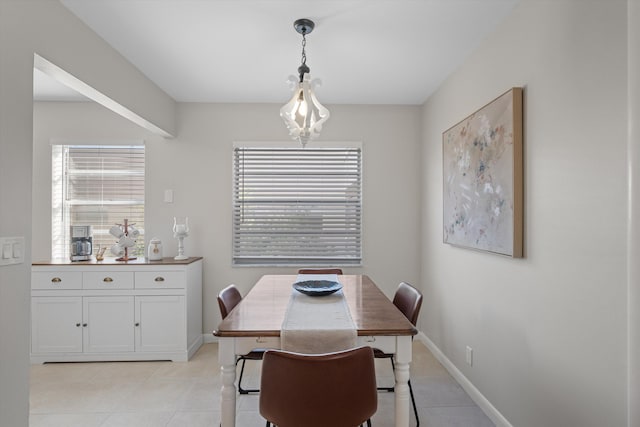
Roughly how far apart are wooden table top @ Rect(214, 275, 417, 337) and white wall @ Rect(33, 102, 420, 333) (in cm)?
128

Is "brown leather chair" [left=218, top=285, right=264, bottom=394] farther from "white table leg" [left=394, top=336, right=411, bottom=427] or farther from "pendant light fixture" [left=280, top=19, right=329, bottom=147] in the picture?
"pendant light fixture" [left=280, top=19, right=329, bottom=147]

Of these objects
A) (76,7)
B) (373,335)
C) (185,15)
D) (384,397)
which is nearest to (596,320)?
(373,335)

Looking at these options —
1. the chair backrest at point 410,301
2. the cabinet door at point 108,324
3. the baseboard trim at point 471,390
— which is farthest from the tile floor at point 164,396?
the chair backrest at point 410,301

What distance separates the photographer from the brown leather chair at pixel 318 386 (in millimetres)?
1348

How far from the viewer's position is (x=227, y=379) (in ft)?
5.41

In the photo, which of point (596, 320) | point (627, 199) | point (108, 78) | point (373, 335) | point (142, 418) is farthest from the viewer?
point (108, 78)

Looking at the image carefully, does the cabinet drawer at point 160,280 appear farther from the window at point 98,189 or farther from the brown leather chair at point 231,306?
the brown leather chair at point 231,306

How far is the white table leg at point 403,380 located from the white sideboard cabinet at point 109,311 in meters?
2.28

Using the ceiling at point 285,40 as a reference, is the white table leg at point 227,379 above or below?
below

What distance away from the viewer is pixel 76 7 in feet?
6.81

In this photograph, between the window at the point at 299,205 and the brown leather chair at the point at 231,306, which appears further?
the window at the point at 299,205

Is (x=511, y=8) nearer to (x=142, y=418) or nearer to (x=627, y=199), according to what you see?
(x=627, y=199)

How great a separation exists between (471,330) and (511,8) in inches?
82.8

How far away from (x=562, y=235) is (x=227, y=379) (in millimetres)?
1666
